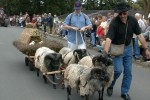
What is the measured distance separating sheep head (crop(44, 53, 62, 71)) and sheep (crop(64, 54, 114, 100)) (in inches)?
46.2

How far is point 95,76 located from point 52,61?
227 cm

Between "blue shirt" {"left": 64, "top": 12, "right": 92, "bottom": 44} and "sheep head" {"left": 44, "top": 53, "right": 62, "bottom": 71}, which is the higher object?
"blue shirt" {"left": 64, "top": 12, "right": 92, "bottom": 44}

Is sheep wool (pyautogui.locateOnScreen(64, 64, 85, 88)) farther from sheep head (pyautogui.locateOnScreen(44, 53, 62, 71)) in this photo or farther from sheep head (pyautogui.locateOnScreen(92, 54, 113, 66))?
sheep head (pyautogui.locateOnScreen(44, 53, 62, 71))

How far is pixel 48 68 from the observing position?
9.09m

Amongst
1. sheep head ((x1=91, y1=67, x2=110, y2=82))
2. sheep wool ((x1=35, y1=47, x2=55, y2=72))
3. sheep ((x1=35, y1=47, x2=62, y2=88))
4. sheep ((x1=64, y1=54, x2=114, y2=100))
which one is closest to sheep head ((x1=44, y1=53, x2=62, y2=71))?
sheep ((x1=35, y1=47, x2=62, y2=88))

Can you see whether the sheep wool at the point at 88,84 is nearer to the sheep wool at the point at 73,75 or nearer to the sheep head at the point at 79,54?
the sheep wool at the point at 73,75

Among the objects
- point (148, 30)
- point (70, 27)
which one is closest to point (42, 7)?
point (148, 30)

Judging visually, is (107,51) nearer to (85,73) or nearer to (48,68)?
(85,73)

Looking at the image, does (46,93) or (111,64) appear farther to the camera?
(46,93)

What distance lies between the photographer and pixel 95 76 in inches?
275

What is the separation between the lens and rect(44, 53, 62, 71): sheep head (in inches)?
354

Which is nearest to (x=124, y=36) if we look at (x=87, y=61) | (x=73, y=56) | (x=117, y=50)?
(x=117, y=50)

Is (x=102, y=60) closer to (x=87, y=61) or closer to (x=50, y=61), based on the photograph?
(x=87, y=61)

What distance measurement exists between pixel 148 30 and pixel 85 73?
7719mm
